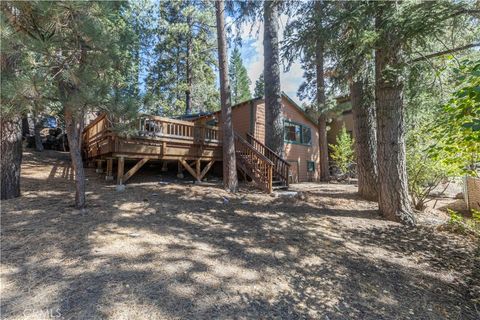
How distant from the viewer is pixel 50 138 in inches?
543

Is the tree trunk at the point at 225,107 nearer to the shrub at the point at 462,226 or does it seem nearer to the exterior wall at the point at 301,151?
the shrub at the point at 462,226

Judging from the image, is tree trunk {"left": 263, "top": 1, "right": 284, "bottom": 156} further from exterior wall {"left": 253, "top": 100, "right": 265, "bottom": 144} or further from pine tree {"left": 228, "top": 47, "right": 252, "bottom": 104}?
pine tree {"left": 228, "top": 47, "right": 252, "bottom": 104}

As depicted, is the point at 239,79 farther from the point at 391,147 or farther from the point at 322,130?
Answer: the point at 391,147

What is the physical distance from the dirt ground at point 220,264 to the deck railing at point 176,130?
2.61 m

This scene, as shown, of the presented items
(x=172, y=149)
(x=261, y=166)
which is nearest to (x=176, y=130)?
(x=172, y=149)

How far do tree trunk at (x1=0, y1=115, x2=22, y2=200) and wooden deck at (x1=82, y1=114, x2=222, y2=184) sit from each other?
1763 mm

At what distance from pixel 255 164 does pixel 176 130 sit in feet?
9.35

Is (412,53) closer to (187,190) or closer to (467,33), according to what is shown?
(467,33)

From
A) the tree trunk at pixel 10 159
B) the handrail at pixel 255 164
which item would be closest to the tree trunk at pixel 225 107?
the handrail at pixel 255 164

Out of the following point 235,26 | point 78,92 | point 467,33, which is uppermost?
point 235,26

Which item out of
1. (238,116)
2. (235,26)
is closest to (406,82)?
(235,26)

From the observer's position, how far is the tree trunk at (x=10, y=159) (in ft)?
16.0

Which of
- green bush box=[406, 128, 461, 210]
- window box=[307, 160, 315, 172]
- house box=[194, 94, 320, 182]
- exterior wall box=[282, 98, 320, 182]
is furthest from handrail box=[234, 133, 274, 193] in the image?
window box=[307, 160, 315, 172]

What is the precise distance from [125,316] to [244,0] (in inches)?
366
